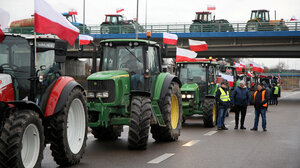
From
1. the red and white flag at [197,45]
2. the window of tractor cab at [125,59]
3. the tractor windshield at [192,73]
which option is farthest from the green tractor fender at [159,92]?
the red and white flag at [197,45]

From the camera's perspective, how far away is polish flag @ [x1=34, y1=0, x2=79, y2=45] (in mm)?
7895

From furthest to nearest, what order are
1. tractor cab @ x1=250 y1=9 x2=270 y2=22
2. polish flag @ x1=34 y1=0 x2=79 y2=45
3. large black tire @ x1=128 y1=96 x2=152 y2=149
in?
1. tractor cab @ x1=250 y1=9 x2=270 y2=22
2. large black tire @ x1=128 y1=96 x2=152 y2=149
3. polish flag @ x1=34 y1=0 x2=79 y2=45

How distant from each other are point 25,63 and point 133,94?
348 cm

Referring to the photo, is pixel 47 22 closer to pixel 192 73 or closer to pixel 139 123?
pixel 139 123

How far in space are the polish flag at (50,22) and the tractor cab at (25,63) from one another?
0.21m

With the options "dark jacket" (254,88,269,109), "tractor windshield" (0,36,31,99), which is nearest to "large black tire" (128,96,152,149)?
"tractor windshield" (0,36,31,99)

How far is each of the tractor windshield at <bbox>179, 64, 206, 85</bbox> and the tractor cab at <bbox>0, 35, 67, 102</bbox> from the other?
35.8ft

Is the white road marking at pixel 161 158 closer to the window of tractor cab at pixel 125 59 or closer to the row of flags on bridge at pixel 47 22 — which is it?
the window of tractor cab at pixel 125 59

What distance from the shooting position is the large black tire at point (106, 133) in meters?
12.7

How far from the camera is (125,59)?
11.8 metres

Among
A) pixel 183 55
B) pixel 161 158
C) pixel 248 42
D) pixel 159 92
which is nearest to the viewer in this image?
pixel 161 158

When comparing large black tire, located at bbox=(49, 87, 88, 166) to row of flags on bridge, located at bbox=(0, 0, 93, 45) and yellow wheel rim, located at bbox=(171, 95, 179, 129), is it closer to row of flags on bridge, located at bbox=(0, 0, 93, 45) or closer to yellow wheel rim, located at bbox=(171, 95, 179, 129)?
row of flags on bridge, located at bbox=(0, 0, 93, 45)

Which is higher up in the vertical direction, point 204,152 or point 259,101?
point 259,101

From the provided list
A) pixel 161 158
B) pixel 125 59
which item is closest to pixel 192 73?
pixel 125 59
